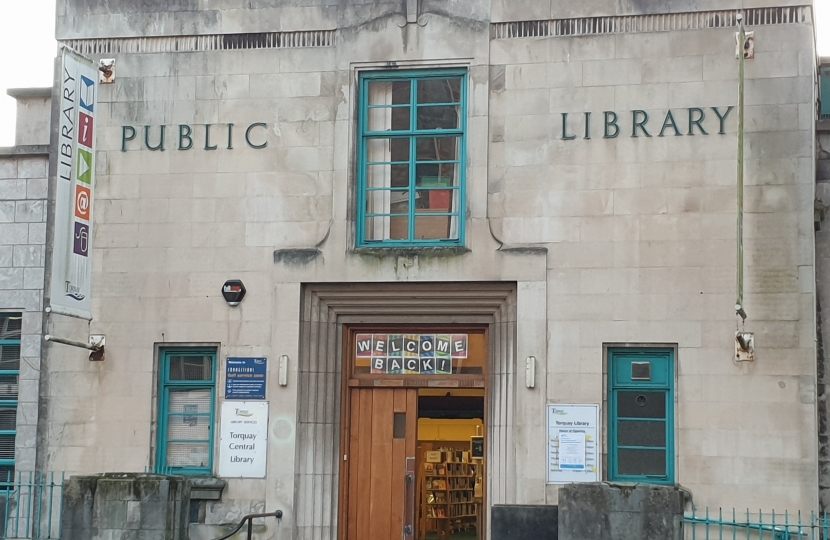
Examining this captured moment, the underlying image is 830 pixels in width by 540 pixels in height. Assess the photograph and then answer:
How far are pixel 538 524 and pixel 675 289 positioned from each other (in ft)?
10.3

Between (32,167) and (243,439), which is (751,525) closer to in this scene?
(243,439)

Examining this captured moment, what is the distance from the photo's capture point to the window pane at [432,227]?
50.0ft

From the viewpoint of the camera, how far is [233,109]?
15.7m

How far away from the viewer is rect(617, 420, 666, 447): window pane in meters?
14.4

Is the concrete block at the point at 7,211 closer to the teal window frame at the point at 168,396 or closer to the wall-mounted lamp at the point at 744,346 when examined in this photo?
the teal window frame at the point at 168,396

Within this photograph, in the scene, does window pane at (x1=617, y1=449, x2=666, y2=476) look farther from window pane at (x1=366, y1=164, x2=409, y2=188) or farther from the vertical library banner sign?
the vertical library banner sign

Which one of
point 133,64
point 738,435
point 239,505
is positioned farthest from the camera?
point 133,64

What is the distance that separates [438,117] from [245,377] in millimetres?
4007

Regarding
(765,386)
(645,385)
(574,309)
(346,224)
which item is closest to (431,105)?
(346,224)

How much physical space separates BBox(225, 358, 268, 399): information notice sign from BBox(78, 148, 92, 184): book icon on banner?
282 cm

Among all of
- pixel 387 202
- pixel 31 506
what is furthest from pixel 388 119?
pixel 31 506

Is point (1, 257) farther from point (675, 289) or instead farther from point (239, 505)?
point (675, 289)

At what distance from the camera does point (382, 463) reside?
15234 millimetres

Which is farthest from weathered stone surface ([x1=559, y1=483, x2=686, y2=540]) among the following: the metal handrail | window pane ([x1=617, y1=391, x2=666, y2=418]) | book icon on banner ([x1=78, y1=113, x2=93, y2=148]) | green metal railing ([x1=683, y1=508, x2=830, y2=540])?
book icon on banner ([x1=78, y1=113, x2=93, y2=148])
